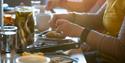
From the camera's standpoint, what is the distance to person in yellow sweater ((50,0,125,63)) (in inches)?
51.4

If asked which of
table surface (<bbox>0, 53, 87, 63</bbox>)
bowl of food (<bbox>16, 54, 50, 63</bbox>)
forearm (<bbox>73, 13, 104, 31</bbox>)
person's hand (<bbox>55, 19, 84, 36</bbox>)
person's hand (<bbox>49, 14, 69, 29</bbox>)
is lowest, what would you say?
Result: bowl of food (<bbox>16, 54, 50, 63</bbox>)

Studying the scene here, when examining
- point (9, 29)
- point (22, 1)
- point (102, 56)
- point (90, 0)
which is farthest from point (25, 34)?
point (90, 0)

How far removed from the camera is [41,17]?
1.44m

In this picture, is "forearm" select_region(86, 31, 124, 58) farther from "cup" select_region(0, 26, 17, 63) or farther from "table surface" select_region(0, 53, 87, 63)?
"cup" select_region(0, 26, 17, 63)

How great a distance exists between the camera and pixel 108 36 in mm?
1364

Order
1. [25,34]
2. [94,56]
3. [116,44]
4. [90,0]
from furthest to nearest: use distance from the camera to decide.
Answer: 1. [90,0]
2. [94,56]
3. [116,44]
4. [25,34]

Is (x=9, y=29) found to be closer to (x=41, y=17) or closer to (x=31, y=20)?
(x=31, y=20)

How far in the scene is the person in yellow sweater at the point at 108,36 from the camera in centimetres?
131

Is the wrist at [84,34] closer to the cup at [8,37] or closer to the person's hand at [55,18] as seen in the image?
the person's hand at [55,18]

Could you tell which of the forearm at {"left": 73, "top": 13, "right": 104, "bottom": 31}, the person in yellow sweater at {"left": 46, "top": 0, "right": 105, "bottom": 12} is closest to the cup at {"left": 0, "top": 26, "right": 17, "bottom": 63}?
the forearm at {"left": 73, "top": 13, "right": 104, "bottom": 31}

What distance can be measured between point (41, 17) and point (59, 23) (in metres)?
0.13

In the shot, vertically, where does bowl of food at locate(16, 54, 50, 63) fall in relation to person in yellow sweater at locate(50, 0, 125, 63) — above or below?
below

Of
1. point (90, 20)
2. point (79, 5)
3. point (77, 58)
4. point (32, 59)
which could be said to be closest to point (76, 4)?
point (79, 5)

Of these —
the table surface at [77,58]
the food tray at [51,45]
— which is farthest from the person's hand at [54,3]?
the table surface at [77,58]
